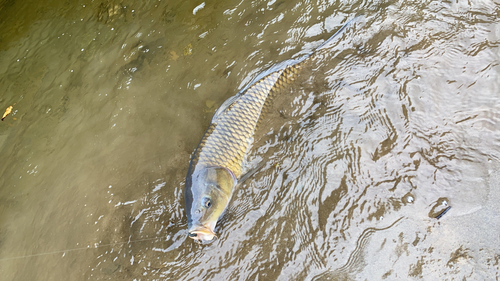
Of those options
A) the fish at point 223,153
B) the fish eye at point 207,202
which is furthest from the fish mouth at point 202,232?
the fish eye at point 207,202

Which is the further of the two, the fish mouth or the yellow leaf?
the yellow leaf

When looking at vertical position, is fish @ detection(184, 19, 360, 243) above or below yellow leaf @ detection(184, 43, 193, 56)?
below

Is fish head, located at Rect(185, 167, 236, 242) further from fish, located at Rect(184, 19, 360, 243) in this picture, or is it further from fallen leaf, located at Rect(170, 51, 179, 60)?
fallen leaf, located at Rect(170, 51, 179, 60)

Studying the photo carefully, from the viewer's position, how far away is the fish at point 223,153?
2.78 metres

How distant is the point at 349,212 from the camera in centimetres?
279

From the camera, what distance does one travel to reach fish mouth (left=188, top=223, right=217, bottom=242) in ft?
8.63

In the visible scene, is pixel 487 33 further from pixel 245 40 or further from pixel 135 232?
pixel 135 232

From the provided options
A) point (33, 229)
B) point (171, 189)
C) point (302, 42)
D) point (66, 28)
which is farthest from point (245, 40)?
point (33, 229)

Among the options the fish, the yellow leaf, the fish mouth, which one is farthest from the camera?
the yellow leaf

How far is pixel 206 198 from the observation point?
2828 millimetres

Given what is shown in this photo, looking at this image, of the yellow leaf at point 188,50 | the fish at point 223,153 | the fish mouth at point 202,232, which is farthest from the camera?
the yellow leaf at point 188,50

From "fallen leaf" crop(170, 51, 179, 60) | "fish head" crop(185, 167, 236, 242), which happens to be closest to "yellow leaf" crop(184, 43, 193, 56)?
"fallen leaf" crop(170, 51, 179, 60)

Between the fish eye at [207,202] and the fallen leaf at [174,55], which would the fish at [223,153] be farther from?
the fallen leaf at [174,55]

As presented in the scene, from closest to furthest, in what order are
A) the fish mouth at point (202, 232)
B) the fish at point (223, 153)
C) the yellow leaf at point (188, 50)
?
the fish mouth at point (202, 232), the fish at point (223, 153), the yellow leaf at point (188, 50)
